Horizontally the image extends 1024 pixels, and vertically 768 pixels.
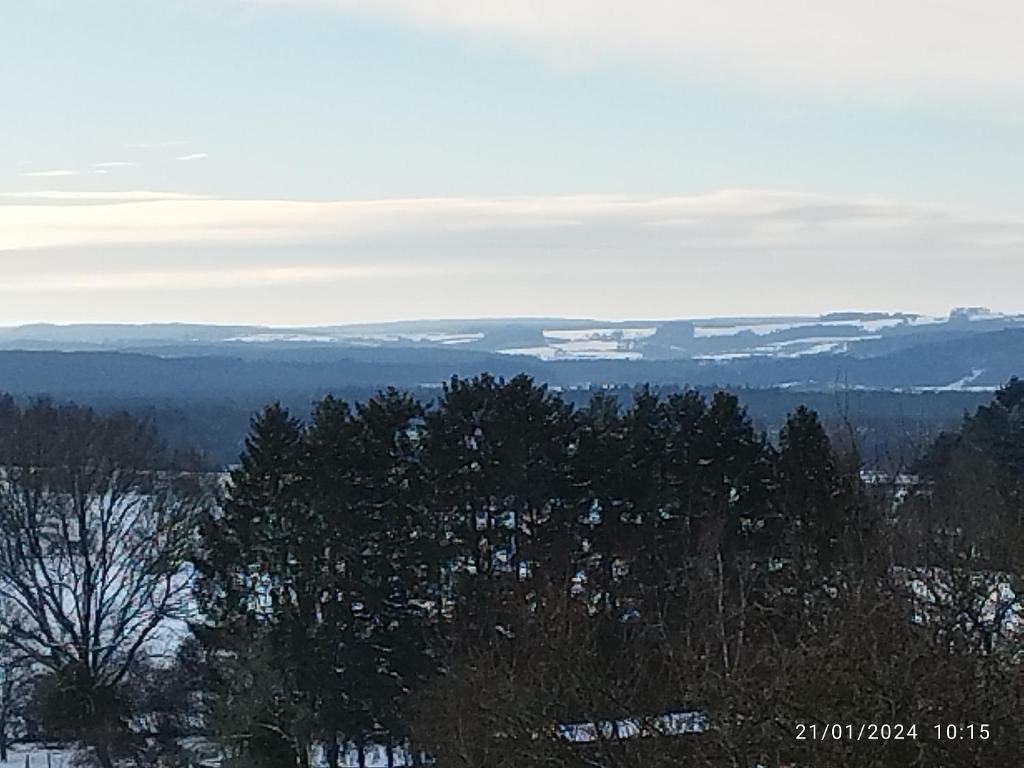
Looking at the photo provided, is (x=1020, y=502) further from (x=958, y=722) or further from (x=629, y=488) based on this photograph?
(x=958, y=722)

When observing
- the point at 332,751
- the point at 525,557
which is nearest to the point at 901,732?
the point at 332,751

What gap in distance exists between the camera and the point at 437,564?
25.6m

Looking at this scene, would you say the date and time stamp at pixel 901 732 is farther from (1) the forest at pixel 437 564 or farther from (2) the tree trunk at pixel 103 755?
(2) the tree trunk at pixel 103 755

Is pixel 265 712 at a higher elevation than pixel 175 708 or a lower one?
higher

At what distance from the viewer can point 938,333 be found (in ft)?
589

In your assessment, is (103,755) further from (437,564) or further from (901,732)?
(901,732)

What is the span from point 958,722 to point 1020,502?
1649 cm

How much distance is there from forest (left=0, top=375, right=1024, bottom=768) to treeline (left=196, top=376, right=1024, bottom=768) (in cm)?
6

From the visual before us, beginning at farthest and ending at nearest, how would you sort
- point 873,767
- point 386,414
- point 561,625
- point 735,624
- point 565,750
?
point 386,414, point 735,624, point 561,625, point 565,750, point 873,767

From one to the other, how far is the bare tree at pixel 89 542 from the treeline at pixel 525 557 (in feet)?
12.3

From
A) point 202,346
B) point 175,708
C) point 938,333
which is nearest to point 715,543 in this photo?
point 175,708

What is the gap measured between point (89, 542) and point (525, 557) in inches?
382

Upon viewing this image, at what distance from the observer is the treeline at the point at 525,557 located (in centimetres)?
1834

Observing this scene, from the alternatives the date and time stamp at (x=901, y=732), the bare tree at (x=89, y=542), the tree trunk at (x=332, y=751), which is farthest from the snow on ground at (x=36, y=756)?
the date and time stamp at (x=901, y=732)
